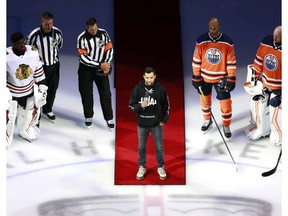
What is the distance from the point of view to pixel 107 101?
30.9 ft

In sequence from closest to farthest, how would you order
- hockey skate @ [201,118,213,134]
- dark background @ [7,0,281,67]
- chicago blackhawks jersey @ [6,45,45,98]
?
1. chicago blackhawks jersey @ [6,45,45,98]
2. hockey skate @ [201,118,213,134]
3. dark background @ [7,0,281,67]

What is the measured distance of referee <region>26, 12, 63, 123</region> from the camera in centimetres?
926

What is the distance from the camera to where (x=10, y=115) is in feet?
29.9

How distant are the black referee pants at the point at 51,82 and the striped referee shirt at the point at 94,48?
0.28m

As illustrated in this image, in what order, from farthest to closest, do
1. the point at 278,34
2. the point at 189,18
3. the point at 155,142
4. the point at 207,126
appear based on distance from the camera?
1. the point at 189,18
2. the point at 207,126
3. the point at 278,34
4. the point at 155,142

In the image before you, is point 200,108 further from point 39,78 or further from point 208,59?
point 39,78

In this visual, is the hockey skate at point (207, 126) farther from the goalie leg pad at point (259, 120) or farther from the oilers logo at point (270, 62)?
the oilers logo at point (270, 62)

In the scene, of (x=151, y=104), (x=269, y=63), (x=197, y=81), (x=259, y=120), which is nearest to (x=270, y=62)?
(x=269, y=63)

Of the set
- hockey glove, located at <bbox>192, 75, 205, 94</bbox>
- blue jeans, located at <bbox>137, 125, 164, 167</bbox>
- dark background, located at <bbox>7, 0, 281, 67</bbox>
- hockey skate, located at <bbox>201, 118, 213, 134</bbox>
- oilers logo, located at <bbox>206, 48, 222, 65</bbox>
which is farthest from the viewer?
dark background, located at <bbox>7, 0, 281, 67</bbox>

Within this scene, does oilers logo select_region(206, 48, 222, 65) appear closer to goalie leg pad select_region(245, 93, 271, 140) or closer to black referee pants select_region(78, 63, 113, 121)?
goalie leg pad select_region(245, 93, 271, 140)

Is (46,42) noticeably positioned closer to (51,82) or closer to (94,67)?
(51,82)

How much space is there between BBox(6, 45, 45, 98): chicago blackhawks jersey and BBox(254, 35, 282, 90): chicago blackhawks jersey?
1944 millimetres

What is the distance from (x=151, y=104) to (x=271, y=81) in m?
1.17

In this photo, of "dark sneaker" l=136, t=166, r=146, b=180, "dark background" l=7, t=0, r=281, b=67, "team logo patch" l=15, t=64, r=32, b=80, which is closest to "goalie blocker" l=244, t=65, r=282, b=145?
"dark background" l=7, t=0, r=281, b=67
